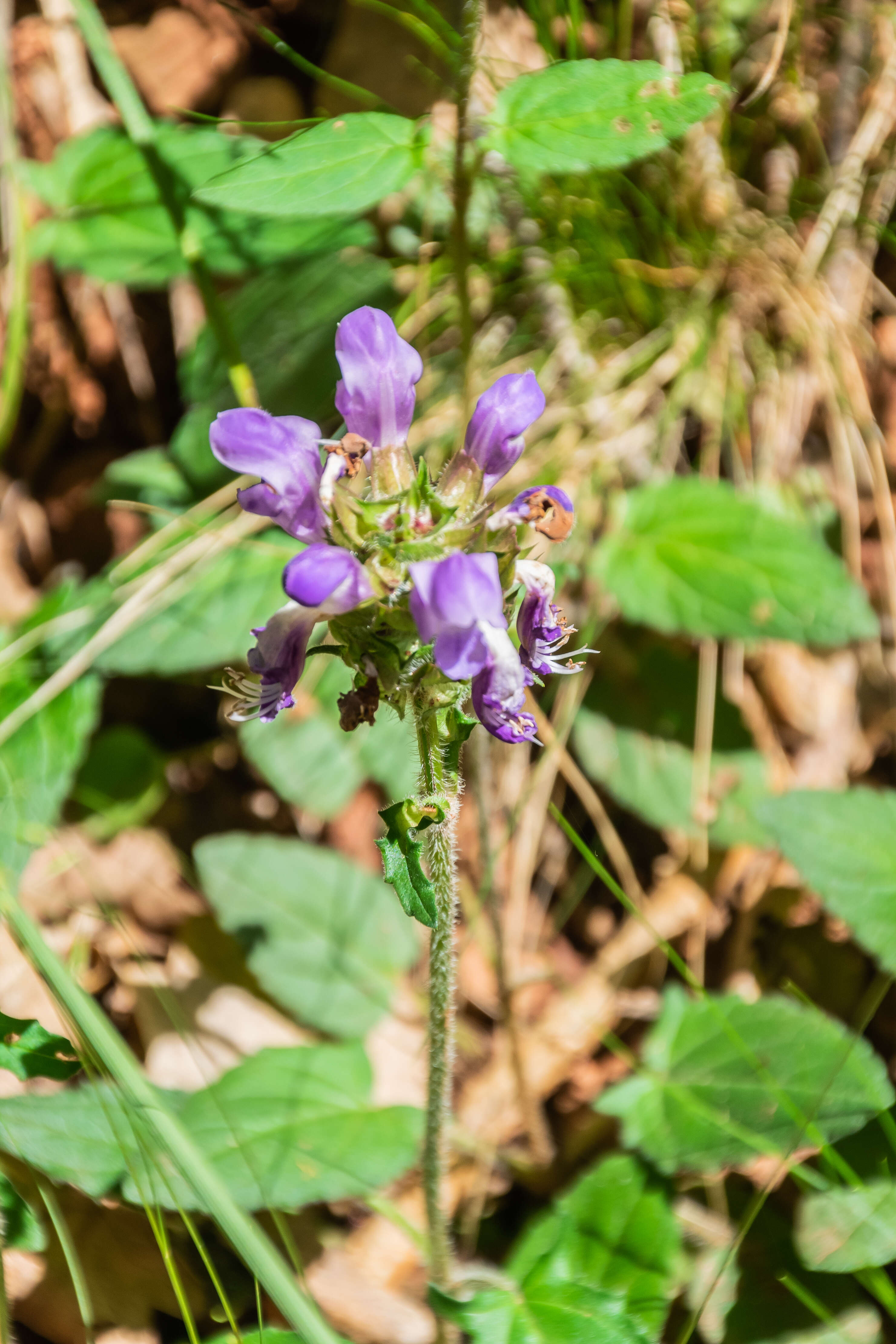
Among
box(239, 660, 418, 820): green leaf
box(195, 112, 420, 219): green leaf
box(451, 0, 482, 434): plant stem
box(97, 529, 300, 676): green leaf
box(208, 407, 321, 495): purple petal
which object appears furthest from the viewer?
box(239, 660, 418, 820): green leaf

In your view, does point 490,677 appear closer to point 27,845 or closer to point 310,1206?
point 27,845

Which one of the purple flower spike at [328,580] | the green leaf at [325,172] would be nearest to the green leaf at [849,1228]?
the purple flower spike at [328,580]

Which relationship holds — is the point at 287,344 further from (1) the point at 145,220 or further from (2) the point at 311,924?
(2) the point at 311,924

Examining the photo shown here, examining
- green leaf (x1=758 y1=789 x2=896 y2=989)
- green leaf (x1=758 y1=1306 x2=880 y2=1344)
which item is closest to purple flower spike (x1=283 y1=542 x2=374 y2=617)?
green leaf (x1=758 y1=789 x2=896 y2=989)

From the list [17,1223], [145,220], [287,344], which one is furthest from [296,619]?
[145,220]

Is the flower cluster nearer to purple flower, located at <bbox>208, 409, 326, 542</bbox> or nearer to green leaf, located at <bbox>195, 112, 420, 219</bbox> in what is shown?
purple flower, located at <bbox>208, 409, 326, 542</bbox>

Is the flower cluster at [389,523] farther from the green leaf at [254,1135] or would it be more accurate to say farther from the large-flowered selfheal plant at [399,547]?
the green leaf at [254,1135]
